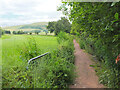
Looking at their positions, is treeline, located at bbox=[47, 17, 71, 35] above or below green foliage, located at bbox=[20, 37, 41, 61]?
above

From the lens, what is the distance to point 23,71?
2.03 meters

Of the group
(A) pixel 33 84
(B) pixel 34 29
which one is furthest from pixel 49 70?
(B) pixel 34 29

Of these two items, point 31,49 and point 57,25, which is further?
point 57,25

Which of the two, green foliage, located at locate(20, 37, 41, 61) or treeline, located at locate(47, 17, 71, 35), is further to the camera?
treeline, located at locate(47, 17, 71, 35)

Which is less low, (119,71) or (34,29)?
(34,29)

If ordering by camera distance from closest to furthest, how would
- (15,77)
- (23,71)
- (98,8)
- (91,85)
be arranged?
(15,77) → (23,71) → (98,8) → (91,85)

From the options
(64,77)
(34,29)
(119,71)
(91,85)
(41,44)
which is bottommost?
(91,85)

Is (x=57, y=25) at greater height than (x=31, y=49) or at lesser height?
greater

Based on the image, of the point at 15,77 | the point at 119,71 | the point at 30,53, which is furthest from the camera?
the point at 30,53

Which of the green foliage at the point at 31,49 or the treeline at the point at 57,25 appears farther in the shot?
the treeline at the point at 57,25

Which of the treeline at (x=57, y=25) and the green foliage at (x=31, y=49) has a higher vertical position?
the treeline at (x=57, y=25)

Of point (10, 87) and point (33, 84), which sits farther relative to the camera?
point (33, 84)

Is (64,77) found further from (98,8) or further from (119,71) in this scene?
(98,8)

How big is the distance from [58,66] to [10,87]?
1.50 meters
